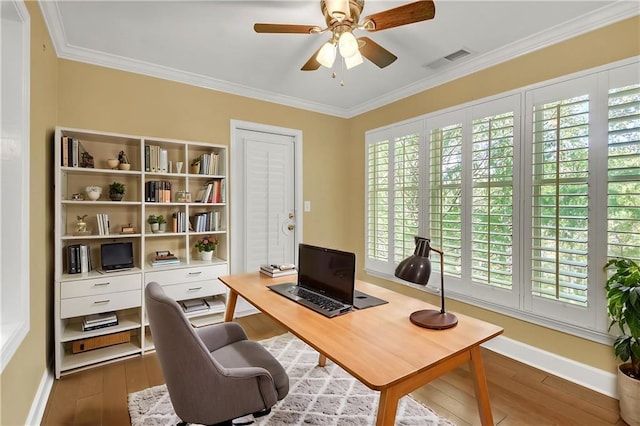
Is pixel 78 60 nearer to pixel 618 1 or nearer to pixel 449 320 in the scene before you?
pixel 449 320

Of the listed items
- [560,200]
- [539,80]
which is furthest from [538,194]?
[539,80]

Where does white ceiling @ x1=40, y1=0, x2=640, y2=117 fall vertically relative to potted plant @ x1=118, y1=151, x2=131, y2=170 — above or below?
above

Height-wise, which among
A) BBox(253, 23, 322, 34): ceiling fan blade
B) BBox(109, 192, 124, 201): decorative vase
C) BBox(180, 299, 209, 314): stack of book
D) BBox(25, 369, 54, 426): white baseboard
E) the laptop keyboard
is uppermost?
BBox(253, 23, 322, 34): ceiling fan blade

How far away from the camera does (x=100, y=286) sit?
7.89 ft

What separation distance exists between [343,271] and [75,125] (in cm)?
257

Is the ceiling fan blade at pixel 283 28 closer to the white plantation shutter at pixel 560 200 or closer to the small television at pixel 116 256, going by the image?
the white plantation shutter at pixel 560 200

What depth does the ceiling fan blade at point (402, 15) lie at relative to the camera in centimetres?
151

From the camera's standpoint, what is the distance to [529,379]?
89.3 inches

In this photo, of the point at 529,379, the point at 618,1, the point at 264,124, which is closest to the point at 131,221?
the point at 264,124

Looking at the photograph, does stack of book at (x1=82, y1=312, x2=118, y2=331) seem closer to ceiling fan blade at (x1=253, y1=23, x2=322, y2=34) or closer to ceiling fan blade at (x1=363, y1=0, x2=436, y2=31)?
ceiling fan blade at (x1=253, y1=23, x2=322, y2=34)

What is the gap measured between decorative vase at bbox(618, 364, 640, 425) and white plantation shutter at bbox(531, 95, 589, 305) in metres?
0.48

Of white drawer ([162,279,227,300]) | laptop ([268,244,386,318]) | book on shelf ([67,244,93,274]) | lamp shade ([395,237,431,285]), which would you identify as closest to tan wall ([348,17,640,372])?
laptop ([268,244,386,318])

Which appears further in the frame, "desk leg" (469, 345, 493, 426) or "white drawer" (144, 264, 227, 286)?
"white drawer" (144, 264, 227, 286)

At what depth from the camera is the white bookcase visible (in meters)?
2.34
